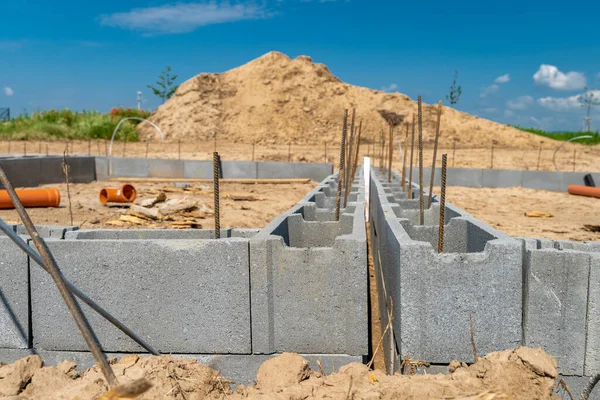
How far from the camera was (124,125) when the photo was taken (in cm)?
3016

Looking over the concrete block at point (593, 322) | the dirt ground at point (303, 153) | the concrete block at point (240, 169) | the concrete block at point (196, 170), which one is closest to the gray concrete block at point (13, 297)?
the concrete block at point (593, 322)

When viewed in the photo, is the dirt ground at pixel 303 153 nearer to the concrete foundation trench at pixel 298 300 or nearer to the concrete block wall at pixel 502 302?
the concrete foundation trench at pixel 298 300

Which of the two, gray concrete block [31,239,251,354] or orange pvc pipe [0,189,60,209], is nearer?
gray concrete block [31,239,251,354]

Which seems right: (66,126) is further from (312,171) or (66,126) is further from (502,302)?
(502,302)

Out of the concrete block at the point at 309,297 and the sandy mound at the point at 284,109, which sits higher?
the sandy mound at the point at 284,109

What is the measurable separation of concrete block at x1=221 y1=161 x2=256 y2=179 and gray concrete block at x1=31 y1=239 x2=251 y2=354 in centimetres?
1241

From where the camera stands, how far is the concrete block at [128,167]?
15227 millimetres

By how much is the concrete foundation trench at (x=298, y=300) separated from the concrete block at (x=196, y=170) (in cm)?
1252

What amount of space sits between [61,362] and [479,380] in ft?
7.42

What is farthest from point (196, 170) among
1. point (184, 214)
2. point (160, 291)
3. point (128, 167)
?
point (160, 291)

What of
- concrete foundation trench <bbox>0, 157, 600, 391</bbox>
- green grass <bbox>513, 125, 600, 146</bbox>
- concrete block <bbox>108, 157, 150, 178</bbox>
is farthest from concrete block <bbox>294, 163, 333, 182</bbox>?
green grass <bbox>513, 125, 600, 146</bbox>

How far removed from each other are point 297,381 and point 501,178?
13279 millimetres

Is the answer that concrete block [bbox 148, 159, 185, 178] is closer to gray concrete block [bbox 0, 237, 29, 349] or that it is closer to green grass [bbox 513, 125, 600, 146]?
gray concrete block [bbox 0, 237, 29, 349]

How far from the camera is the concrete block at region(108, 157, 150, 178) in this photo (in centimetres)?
1523
